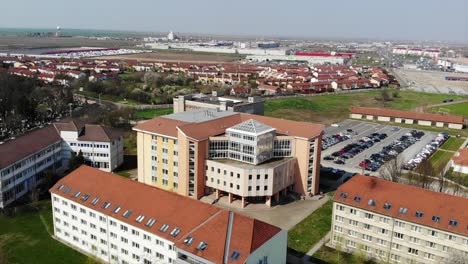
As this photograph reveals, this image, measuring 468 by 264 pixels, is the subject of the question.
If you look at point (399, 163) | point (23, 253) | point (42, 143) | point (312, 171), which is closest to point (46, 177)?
point (42, 143)

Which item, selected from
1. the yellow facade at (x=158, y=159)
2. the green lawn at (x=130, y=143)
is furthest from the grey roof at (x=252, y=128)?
the green lawn at (x=130, y=143)

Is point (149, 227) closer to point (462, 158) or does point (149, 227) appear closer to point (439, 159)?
point (462, 158)

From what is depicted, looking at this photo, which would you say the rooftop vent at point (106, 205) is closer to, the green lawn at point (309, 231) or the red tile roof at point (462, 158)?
the green lawn at point (309, 231)

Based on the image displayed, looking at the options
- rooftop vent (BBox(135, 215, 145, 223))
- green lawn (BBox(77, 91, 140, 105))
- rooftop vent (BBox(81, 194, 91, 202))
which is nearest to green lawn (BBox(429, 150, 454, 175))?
rooftop vent (BBox(135, 215, 145, 223))

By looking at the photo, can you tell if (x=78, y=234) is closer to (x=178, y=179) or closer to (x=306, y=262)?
(x=178, y=179)

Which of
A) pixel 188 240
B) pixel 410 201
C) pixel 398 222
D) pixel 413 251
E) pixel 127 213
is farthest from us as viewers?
pixel 410 201

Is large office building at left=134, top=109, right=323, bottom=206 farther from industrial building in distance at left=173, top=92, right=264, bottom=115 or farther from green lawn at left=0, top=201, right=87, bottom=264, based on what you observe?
green lawn at left=0, top=201, right=87, bottom=264

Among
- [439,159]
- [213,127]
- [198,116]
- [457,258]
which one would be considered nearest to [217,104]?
[198,116]
